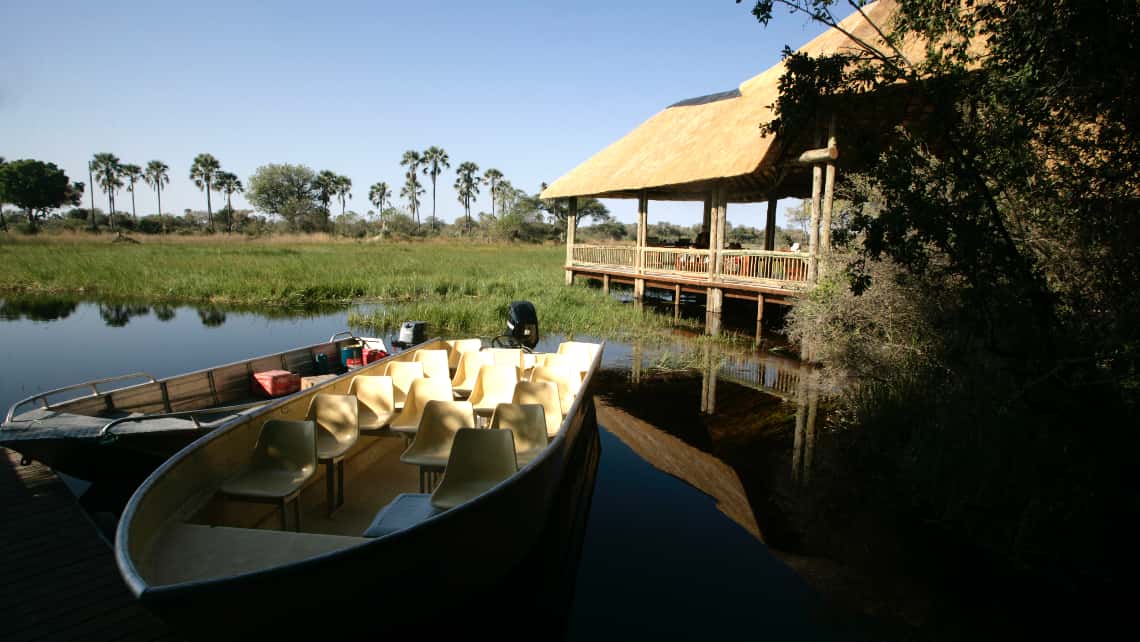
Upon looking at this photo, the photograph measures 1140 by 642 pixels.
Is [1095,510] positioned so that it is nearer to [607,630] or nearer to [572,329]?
[607,630]

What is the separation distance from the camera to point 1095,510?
16.3ft

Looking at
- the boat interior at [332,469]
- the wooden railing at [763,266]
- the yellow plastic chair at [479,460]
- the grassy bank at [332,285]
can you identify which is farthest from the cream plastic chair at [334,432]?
the wooden railing at [763,266]

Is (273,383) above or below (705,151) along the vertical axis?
below

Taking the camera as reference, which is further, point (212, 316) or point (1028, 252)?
point (212, 316)

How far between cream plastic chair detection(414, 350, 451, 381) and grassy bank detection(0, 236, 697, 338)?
7.54 m

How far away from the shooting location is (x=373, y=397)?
21.4 ft

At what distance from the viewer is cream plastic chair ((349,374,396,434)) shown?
6.40 m

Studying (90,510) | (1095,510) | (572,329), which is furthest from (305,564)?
(572,329)

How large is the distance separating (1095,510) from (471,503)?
16.7 ft

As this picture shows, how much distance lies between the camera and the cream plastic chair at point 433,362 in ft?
25.7

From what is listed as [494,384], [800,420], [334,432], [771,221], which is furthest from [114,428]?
[771,221]

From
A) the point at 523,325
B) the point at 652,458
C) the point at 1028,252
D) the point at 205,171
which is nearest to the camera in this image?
the point at 1028,252

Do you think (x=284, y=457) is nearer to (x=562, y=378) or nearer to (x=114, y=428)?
(x=114, y=428)

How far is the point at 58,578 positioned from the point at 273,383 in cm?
384
